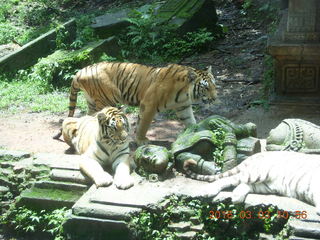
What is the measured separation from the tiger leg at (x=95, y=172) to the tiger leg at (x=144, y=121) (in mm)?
A: 1346

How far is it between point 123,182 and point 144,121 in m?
1.79

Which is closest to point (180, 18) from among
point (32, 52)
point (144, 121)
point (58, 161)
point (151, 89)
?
point (32, 52)

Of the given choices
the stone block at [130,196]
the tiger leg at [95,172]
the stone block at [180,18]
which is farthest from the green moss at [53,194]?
the stone block at [180,18]

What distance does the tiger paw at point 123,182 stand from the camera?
5581 mm

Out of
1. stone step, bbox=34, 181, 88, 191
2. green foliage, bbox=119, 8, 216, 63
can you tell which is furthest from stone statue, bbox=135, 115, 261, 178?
green foliage, bbox=119, 8, 216, 63

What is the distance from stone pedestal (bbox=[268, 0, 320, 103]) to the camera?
28.0 feet

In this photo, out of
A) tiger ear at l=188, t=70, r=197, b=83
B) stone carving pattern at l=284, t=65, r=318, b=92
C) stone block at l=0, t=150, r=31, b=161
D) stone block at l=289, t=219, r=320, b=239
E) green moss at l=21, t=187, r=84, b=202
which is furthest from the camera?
stone carving pattern at l=284, t=65, r=318, b=92

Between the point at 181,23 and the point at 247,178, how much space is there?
24.8 feet

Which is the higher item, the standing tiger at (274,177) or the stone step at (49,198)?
the standing tiger at (274,177)

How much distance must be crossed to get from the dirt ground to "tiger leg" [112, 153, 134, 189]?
134cm

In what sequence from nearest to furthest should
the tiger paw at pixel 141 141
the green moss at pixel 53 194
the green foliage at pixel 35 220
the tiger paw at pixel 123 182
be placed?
the tiger paw at pixel 123 182 → the green foliage at pixel 35 220 → the green moss at pixel 53 194 → the tiger paw at pixel 141 141

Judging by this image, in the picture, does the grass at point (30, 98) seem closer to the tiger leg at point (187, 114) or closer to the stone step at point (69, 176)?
the tiger leg at point (187, 114)

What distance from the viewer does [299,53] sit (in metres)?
8.55

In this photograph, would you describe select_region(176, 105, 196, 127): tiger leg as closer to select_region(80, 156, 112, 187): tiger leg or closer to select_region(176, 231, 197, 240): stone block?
select_region(80, 156, 112, 187): tiger leg
